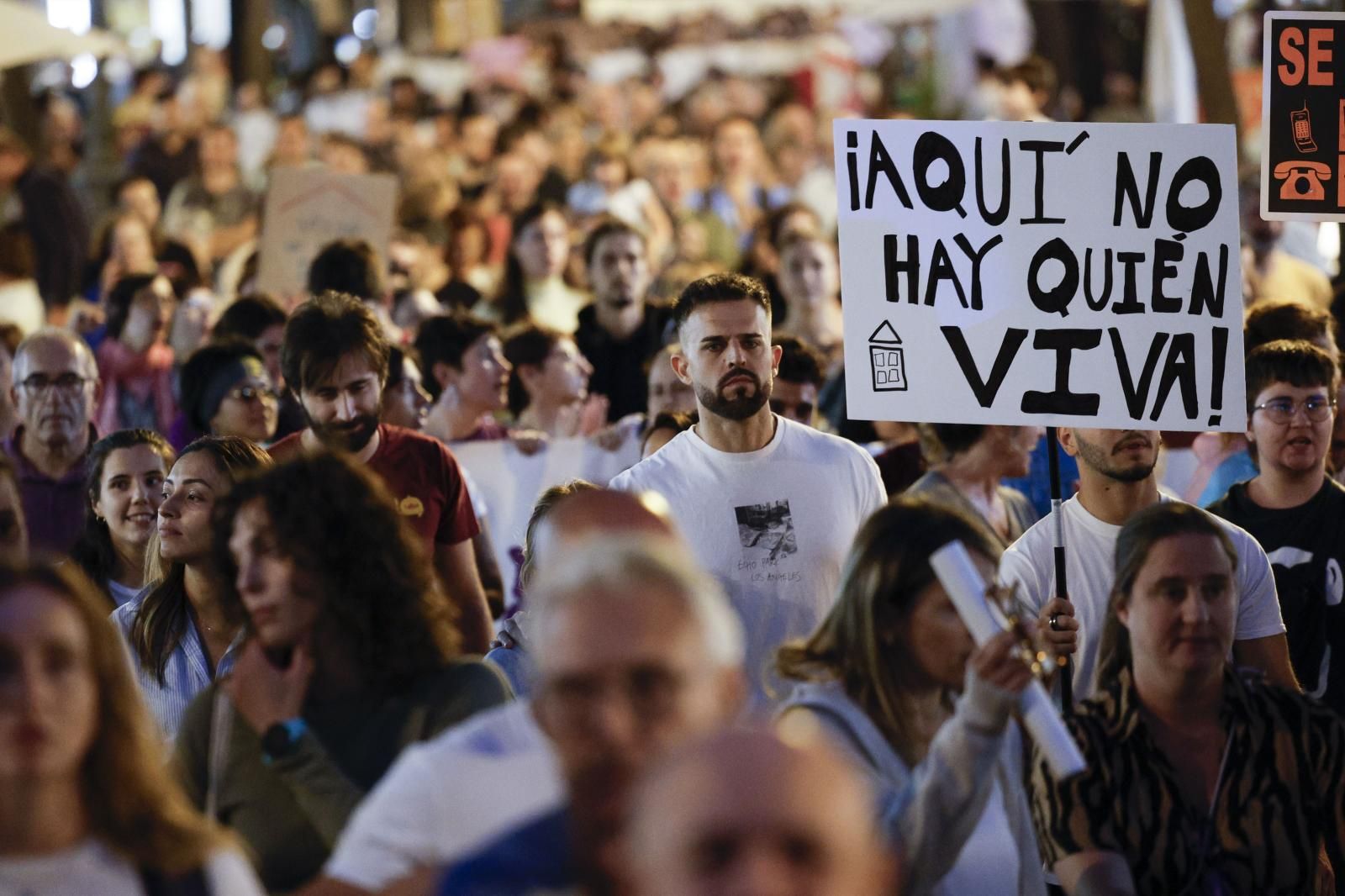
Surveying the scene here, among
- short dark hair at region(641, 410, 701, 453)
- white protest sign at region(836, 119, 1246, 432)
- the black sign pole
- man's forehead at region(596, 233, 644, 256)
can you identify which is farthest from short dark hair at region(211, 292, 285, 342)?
the black sign pole

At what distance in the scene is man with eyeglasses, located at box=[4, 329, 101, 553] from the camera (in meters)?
8.32

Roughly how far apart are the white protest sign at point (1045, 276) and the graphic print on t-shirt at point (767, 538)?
17.4 inches

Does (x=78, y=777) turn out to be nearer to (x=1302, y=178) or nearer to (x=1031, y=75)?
(x=1302, y=178)

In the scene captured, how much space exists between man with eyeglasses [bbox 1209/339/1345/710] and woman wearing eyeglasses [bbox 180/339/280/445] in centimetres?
353

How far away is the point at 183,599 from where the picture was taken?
5.92m

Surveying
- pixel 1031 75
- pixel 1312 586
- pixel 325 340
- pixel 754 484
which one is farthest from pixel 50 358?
pixel 1031 75

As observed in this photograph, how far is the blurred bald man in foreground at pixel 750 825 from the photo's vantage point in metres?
2.43

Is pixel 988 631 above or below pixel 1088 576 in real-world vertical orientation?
above

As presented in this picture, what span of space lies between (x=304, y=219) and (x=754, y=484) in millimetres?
6113

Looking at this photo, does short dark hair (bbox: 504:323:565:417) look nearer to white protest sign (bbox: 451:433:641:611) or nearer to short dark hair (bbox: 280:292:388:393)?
white protest sign (bbox: 451:433:641:611)

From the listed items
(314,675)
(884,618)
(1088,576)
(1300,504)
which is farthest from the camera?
(1300,504)

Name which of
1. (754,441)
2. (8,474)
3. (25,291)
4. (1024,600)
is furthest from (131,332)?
(1024,600)

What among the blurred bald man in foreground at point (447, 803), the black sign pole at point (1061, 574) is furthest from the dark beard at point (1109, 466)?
the blurred bald man in foreground at point (447, 803)

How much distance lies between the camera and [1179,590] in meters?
4.73
